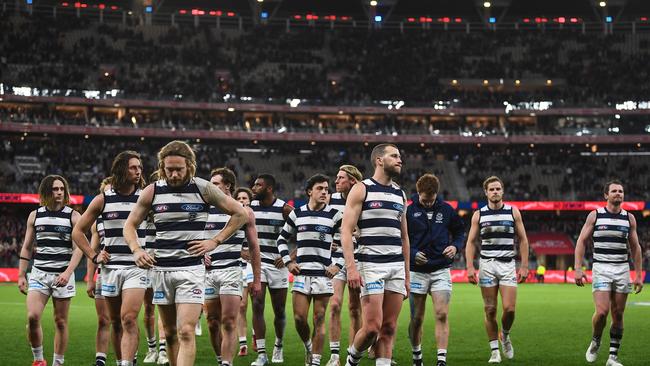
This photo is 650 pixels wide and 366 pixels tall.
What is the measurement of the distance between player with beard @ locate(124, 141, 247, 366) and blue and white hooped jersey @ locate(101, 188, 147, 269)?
159cm

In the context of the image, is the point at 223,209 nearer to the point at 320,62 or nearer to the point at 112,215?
the point at 112,215

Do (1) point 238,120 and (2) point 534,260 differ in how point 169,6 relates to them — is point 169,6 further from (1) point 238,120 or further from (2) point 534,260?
(2) point 534,260

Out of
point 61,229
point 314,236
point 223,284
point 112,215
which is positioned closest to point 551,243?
point 314,236

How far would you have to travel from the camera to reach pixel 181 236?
8.65 m

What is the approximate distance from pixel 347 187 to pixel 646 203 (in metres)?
53.1

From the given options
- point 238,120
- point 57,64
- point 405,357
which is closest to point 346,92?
point 238,120

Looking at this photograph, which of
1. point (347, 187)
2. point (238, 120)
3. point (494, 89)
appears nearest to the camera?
point (347, 187)

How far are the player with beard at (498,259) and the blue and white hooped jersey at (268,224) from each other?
2.90 metres

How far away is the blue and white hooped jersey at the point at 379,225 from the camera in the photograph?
33.6ft

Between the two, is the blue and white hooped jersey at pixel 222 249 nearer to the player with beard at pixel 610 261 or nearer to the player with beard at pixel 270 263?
the player with beard at pixel 270 263

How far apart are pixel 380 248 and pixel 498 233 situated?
429 centimetres

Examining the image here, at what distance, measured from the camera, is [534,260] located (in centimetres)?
5659

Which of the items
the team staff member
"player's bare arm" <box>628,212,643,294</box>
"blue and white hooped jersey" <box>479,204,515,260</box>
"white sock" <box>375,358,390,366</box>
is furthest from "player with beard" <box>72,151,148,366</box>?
"player's bare arm" <box>628,212,643,294</box>

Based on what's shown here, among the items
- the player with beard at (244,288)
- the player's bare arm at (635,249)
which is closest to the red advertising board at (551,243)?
the player's bare arm at (635,249)
